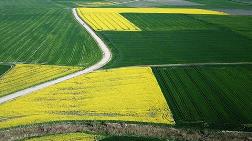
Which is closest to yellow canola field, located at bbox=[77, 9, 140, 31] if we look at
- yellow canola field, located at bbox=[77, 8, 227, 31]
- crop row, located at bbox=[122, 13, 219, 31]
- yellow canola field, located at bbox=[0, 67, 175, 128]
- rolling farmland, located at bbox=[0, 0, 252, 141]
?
yellow canola field, located at bbox=[77, 8, 227, 31]

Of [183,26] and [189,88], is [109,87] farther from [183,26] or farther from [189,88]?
[183,26]

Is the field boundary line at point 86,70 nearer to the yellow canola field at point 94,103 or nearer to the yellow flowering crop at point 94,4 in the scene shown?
the yellow canola field at point 94,103

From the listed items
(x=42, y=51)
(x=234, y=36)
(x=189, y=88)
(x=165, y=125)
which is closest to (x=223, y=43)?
(x=234, y=36)

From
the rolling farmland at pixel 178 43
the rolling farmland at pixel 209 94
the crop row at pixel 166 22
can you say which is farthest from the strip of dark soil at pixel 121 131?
the crop row at pixel 166 22

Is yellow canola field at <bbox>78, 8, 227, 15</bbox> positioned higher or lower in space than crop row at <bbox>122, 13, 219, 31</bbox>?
lower

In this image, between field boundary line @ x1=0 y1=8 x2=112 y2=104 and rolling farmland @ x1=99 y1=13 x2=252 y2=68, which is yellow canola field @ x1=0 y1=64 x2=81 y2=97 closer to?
field boundary line @ x1=0 y1=8 x2=112 y2=104

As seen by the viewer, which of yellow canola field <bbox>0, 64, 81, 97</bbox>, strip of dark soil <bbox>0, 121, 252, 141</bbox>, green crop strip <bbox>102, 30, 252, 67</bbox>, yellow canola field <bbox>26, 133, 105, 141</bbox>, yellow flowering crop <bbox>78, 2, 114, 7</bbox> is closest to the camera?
yellow canola field <bbox>26, 133, 105, 141</bbox>
